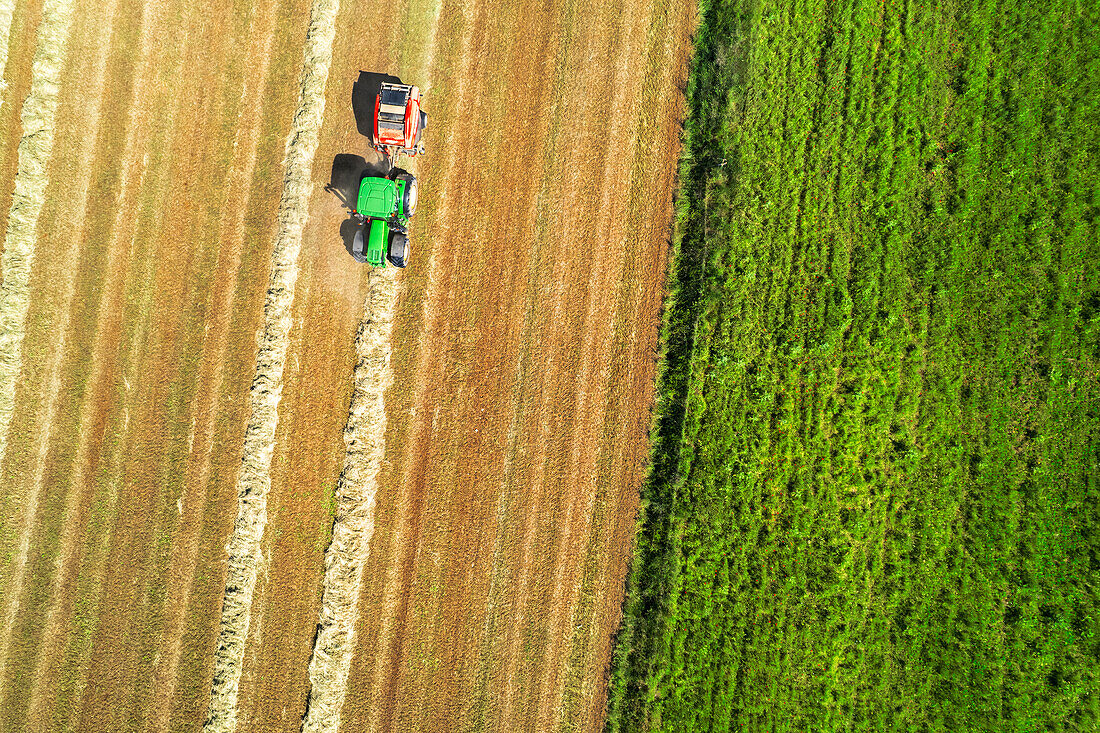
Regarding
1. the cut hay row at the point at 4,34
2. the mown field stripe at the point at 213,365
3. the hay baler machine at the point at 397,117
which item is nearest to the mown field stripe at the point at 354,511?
the hay baler machine at the point at 397,117

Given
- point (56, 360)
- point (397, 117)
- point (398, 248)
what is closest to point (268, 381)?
point (398, 248)

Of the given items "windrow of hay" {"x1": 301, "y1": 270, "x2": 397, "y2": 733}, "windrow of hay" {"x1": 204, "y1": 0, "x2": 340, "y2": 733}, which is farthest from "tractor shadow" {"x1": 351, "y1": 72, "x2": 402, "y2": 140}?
"windrow of hay" {"x1": 301, "y1": 270, "x2": 397, "y2": 733}

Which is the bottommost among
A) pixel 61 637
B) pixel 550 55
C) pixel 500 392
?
pixel 61 637

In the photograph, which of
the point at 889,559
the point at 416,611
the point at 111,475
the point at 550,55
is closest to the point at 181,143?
the point at 111,475

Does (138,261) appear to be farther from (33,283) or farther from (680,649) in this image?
(680,649)

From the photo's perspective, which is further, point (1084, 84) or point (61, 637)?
point (1084, 84)

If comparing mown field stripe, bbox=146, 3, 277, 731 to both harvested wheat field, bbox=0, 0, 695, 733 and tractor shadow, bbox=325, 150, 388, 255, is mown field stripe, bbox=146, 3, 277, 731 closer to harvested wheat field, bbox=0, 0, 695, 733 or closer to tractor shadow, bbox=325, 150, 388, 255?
harvested wheat field, bbox=0, 0, 695, 733

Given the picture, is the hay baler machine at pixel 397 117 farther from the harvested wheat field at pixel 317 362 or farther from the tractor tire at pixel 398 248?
the tractor tire at pixel 398 248
